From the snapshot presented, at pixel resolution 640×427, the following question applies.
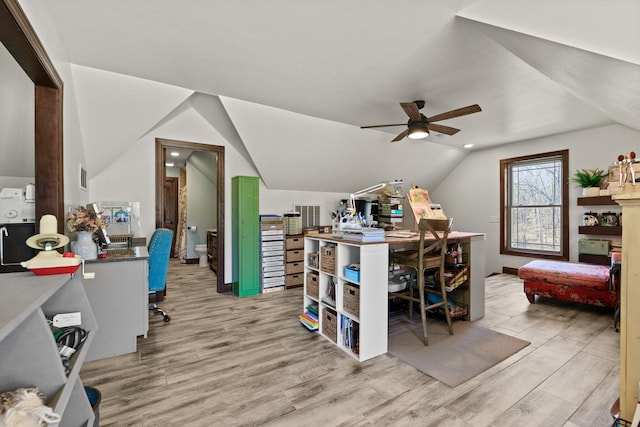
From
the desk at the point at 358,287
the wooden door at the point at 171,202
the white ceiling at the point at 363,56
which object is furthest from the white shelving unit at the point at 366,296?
the wooden door at the point at 171,202

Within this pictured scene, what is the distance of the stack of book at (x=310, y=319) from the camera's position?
281cm

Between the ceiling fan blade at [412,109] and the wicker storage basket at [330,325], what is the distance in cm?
207

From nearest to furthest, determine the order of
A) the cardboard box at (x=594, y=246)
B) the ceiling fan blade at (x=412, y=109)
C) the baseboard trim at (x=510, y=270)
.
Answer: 1. the ceiling fan blade at (x=412, y=109)
2. the cardboard box at (x=594, y=246)
3. the baseboard trim at (x=510, y=270)

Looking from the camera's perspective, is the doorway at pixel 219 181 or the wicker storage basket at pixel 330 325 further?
the doorway at pixel 219 181

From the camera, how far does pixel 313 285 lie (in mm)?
2891

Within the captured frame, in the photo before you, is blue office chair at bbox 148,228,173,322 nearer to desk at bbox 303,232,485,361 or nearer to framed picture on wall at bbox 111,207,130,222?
framed picture on wall at bbox 111,207,130,222

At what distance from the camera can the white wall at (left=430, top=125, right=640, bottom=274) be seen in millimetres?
4363

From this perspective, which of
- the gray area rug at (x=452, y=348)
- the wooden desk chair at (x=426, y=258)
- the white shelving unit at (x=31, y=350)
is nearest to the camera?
the white shelving unit at (x=31, y=350)

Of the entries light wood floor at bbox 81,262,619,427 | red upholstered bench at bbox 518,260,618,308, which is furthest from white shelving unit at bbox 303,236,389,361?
red upholstered bench at bbox 518,260,618,308

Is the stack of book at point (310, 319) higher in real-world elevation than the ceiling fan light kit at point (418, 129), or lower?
lower

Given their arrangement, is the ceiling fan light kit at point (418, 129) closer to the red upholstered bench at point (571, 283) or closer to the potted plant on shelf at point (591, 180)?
the red upholstered bench at point (571, 283)

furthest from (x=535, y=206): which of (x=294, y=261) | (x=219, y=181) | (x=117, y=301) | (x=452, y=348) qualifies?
(x=117, y=301)

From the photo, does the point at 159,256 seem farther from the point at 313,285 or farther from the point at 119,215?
the point at 313,285

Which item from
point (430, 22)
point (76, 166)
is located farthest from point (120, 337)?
point (430, 22)
